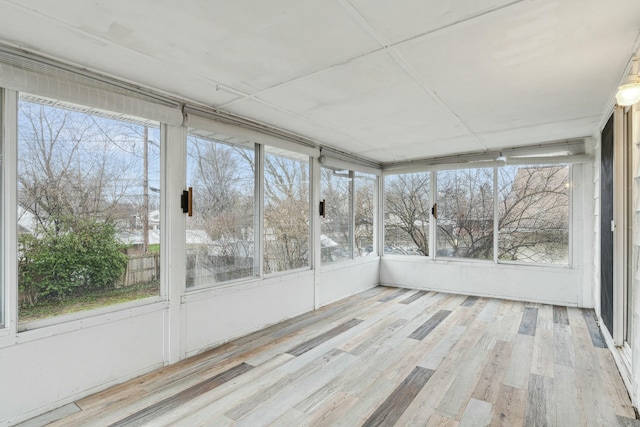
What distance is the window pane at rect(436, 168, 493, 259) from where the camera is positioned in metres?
5.23

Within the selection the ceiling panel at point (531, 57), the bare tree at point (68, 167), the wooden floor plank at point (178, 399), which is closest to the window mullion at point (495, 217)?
the ceiling panel at point (531, 57)

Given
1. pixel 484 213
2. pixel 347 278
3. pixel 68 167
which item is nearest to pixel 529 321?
pixel 484 213

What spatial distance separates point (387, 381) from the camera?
2.55m

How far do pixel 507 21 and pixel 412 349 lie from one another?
2.75 meters

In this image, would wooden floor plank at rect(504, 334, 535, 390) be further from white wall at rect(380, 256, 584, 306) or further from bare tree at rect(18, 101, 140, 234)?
bare tree at rect(18, 101, 140, 234)

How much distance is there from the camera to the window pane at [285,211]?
3.87 m

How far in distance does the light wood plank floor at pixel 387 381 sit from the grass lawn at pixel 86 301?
638mm

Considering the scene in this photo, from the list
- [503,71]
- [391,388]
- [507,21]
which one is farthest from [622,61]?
→ [391,388]

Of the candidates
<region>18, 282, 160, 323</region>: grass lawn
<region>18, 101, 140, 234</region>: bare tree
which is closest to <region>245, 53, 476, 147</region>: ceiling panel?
<region>18, 101, 140, 234</region>: bare tree

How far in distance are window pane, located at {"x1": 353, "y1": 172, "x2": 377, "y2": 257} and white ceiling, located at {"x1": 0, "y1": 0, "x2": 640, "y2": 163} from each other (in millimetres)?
2481

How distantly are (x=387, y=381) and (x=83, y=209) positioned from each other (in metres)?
2.66

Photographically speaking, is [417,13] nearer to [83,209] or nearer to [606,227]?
[83,209]

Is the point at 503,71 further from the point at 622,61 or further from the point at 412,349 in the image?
the point at 412,349

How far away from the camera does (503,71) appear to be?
7.44ft
